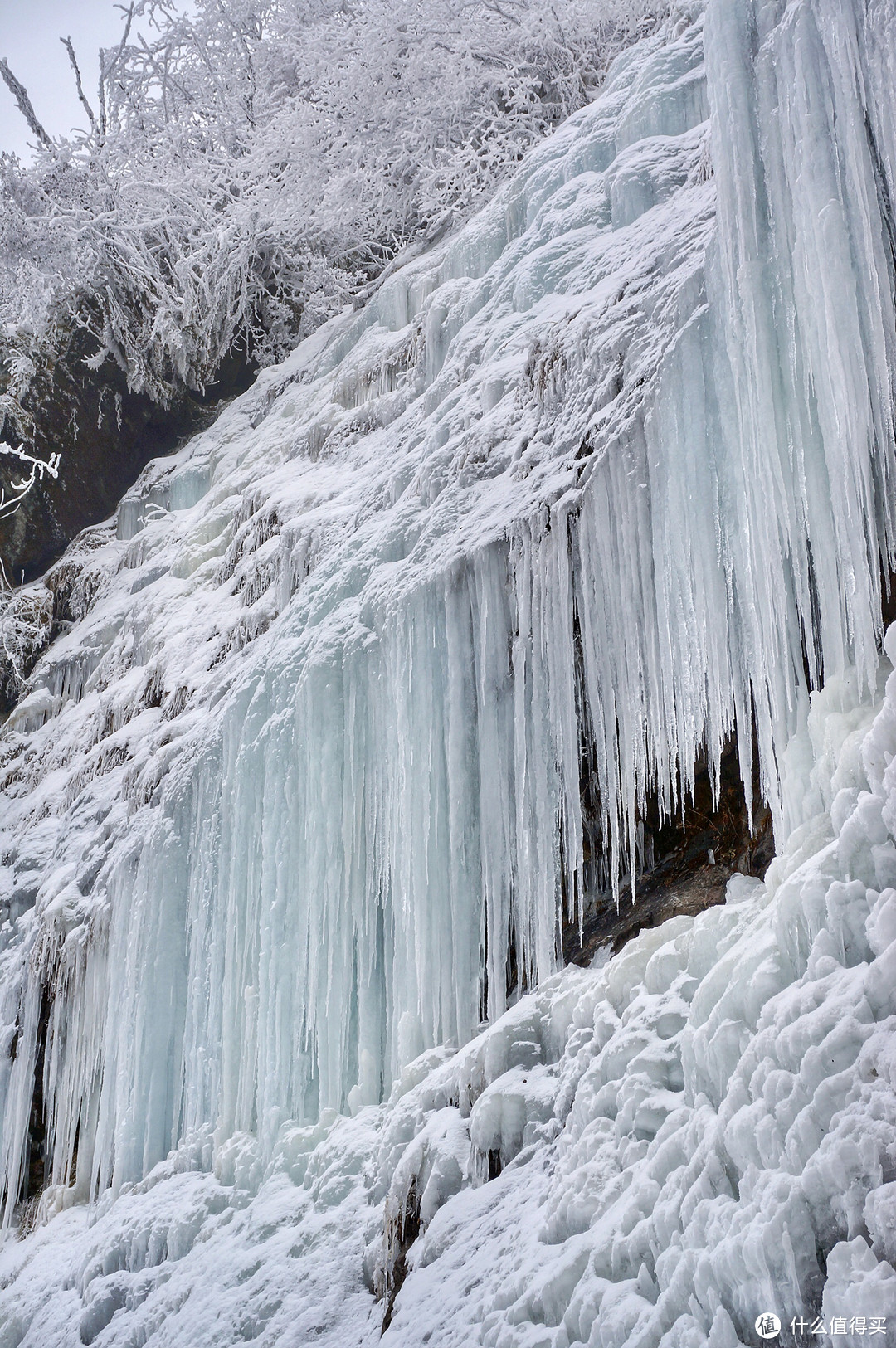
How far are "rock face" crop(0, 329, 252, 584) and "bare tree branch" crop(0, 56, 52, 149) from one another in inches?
103

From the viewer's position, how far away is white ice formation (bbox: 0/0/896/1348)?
322 cm

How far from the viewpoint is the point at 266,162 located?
1144 centimetres

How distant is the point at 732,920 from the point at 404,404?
519 centimetres

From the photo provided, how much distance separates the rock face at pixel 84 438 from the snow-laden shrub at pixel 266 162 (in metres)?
0.27

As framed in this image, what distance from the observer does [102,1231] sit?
662 centimetres

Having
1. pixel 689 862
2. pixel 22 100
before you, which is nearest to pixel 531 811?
pixel 689 862

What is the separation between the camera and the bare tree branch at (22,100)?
44.2ft

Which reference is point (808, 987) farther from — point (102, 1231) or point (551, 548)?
point (102, 1231)

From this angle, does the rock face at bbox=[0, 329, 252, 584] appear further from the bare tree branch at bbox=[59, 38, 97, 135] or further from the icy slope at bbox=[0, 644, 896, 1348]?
the icy slope at bbox=[0, 644, 896, 1348]

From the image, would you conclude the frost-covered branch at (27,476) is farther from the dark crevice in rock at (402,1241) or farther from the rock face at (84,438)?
the dark crevice in rock at (402,1241)

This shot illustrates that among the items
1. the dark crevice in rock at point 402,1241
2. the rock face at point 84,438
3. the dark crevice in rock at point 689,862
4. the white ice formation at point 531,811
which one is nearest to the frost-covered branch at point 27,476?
the rock face at point 84,438

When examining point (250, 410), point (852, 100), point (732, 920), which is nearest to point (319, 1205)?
point (732, 920)

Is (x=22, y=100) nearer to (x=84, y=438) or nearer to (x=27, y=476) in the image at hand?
(x=84, y=438)

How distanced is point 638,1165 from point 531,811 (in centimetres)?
206
